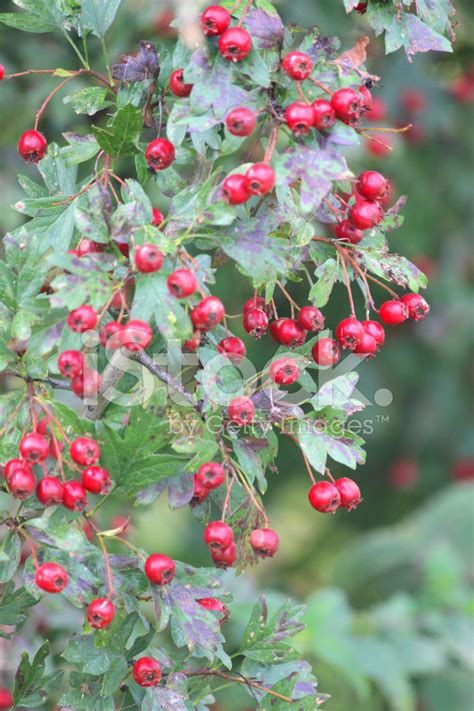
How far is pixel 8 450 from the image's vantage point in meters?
1.05

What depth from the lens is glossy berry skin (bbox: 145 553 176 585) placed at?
3.46ft

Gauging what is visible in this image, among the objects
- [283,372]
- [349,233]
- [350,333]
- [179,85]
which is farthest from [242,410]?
[179,85]

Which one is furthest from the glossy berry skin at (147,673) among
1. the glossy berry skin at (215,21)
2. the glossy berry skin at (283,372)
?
the glossy berry skin at (215,21)

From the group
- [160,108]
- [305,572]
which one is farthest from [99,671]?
[305,572]

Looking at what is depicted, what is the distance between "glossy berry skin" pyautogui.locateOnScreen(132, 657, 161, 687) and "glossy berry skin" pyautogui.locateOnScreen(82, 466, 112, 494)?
229mm

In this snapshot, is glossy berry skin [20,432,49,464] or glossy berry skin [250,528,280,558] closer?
glossy berry skin [20,432,49,464]

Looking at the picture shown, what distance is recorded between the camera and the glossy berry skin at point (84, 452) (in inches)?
38.6

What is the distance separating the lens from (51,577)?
98 centimetres

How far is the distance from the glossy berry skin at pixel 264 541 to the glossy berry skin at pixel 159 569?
99mm

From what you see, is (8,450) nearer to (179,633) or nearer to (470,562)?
(179,633)

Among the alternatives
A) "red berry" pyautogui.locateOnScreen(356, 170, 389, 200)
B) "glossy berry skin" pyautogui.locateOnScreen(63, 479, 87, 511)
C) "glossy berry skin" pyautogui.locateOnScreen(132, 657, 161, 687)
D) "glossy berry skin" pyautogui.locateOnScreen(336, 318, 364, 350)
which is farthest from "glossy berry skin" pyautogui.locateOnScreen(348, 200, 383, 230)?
"glossy berry skin" pyautogui.locateOnScreen(132, 657, 161, 687)

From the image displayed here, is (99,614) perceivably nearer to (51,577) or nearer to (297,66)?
(51,577)

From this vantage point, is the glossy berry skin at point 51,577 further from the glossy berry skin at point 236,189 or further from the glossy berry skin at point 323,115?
the glossy berry skin at point 323,115

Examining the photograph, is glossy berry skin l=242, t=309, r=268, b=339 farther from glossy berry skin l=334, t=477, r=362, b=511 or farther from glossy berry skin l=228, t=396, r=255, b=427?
glossy berry skin l=334, t=477, r=362, b=511
